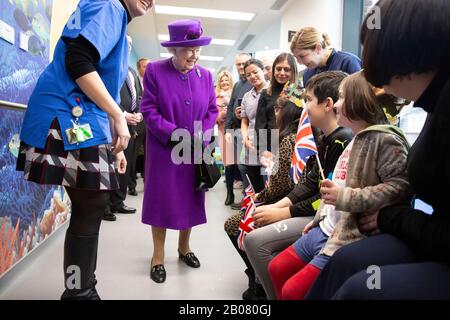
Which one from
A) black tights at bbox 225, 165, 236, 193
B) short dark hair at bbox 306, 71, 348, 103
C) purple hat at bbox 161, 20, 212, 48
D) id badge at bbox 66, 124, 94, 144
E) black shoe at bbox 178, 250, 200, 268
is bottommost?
black tights at bbox 225, 165, 236, 193

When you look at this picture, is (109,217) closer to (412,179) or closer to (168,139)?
(168,139)

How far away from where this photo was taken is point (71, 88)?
1238 mm

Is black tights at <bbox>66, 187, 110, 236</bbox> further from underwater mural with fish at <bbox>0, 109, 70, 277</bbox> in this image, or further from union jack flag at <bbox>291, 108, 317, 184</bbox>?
union jack flag at <bbox>291, 108, 317, 184</bbox>

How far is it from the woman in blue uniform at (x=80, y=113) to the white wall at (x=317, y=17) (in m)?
3.80

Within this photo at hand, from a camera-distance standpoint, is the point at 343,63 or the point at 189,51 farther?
the point at 343,63

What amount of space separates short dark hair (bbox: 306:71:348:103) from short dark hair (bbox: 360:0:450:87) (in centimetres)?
65

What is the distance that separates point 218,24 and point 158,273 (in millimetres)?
6848

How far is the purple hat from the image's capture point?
6.28 feet

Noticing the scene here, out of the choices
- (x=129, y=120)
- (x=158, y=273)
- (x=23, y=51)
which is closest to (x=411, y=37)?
(x=158, y=273)

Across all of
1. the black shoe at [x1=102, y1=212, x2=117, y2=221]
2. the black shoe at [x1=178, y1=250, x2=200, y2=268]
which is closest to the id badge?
the black shoe at [x1=178, y1=250, x2=200, y2=268]

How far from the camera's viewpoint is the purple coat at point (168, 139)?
201 centimetres

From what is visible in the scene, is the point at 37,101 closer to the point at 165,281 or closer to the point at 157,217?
the point at 157,217

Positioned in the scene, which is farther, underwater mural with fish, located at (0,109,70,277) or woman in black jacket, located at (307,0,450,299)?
underwater mural with fish, located at (0,109,70,277)

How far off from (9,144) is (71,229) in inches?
28.3
